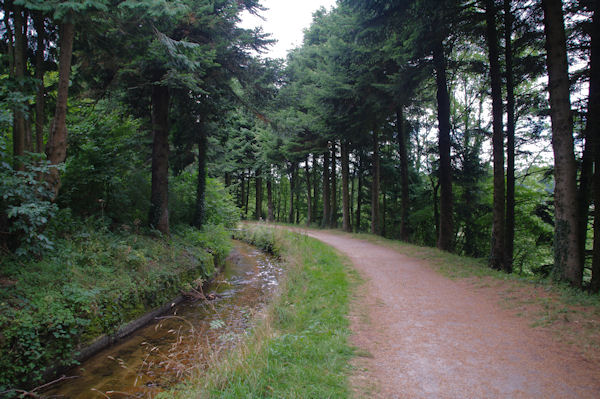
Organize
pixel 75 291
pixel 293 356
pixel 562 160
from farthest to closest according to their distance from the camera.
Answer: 1. pixel 562 160
2. pixel 75 291
3. pixel 293 356

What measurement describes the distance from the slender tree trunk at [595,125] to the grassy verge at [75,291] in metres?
9.41

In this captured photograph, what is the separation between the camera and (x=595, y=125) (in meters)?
7.07

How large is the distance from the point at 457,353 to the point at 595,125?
667 centimetres

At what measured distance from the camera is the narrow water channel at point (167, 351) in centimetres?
422

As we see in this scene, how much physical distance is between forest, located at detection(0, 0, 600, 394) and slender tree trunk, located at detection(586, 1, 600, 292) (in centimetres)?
3

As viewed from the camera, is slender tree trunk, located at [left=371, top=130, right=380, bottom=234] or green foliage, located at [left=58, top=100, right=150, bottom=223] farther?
slender tree trunk, located at [left=371, top=130, right=380, bottom=234]

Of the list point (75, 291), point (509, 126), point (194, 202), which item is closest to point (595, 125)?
point (509, 126)

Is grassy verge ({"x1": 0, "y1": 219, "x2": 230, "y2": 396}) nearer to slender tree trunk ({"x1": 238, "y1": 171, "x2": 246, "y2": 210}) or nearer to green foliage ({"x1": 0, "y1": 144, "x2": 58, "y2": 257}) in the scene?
green foliage ({"x1": 0, "y1": 144, "x2": 58, "y2": 257})

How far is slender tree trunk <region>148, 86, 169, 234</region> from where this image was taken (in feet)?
34.3

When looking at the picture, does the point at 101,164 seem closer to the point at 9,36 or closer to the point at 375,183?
the point at 9,36

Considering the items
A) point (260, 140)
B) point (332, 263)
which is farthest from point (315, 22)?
point (332, 263)

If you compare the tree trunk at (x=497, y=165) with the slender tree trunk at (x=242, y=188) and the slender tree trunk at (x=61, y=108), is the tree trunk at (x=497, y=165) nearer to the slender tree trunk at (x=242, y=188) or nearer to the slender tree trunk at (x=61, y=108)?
the slender tree trunk at (x=61, y=108)

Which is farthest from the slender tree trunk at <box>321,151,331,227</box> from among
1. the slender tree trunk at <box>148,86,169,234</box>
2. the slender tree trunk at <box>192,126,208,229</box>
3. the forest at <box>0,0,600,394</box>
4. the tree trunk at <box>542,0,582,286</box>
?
the tree trunk at <box>542,0,582,286</box>

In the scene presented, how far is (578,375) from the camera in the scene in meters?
3.36
